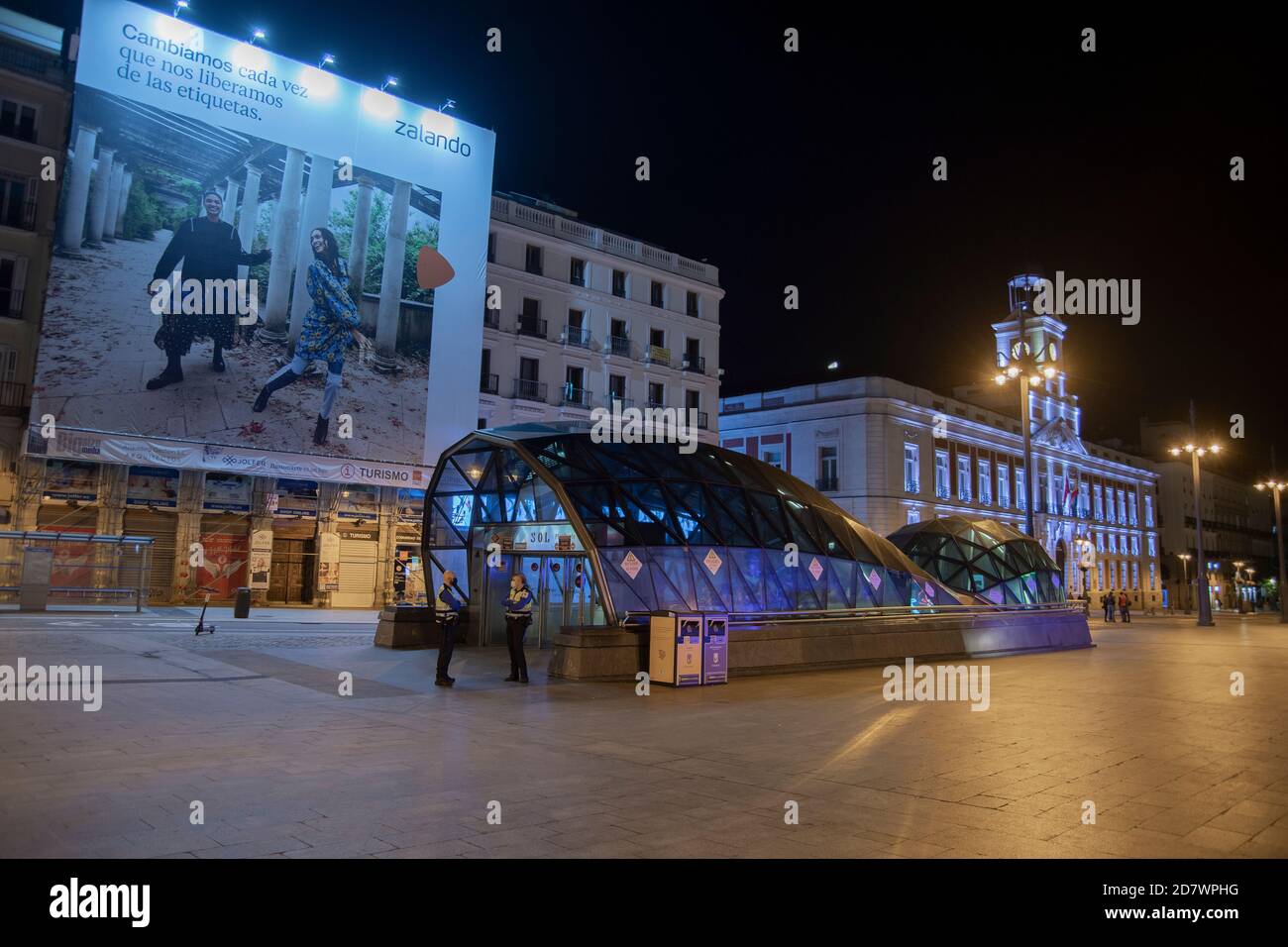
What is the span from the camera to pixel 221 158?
33.1m

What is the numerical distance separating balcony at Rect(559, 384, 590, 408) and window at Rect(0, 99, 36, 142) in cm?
2465

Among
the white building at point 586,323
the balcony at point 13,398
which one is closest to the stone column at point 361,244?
the white building at point 586,323

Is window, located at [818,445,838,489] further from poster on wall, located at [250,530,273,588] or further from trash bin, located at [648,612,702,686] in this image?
trash bin, located at [648,612,702,686]

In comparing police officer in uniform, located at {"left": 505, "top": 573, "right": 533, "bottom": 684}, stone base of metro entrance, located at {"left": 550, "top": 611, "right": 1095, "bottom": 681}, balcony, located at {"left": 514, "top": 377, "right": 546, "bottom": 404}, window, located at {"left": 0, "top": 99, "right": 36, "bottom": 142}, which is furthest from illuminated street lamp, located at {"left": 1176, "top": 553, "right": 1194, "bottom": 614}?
window, located at {"left": 0, "top": 99, "right": 36, "bottom": 142}

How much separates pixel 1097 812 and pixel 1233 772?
2685mm

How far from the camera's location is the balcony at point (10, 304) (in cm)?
3219

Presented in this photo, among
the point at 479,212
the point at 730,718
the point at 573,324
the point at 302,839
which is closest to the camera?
the point at 302,839

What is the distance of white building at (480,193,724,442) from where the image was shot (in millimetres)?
44812

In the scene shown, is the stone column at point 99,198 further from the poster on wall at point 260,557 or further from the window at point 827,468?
the window at point 827,468

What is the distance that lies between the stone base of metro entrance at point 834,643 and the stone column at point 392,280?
2547 centimetres

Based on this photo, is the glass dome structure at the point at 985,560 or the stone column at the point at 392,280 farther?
the stone column at the point at 392,280

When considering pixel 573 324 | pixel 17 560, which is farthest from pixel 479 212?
pixel 17 560
